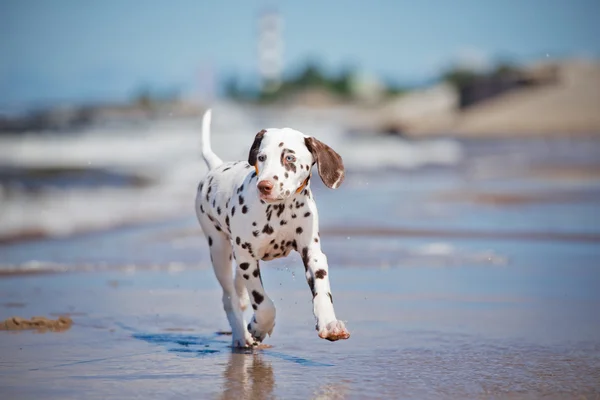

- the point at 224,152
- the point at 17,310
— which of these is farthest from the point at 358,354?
the point at 224,152

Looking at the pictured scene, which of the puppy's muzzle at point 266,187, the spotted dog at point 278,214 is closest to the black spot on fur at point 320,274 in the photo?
the spotted dog at point 278,214

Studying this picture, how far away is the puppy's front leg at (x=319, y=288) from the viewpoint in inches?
244

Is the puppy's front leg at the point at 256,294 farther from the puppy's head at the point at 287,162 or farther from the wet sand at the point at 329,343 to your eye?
the puppy's head at the point at 287,162

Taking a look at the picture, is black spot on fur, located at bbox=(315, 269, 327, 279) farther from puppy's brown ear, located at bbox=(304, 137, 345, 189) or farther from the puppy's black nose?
the puppy's black nose

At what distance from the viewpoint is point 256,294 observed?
679 centimetres

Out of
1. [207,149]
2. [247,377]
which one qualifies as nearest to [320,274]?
[247,377]

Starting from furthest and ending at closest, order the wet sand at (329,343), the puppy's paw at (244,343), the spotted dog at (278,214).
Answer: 1. the puppy's paw at (244,343)
2. the spotted dog at (278,214)
3. the wet sand at (329,343)

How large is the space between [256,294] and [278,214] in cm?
61

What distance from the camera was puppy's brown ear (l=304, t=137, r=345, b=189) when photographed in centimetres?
646

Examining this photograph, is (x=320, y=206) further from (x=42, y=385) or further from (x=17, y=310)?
(x=42, y=385)

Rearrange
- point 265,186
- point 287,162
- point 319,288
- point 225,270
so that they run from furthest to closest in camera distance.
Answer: point 225,270 < point 319,288 < point 287,162 < point 265,186

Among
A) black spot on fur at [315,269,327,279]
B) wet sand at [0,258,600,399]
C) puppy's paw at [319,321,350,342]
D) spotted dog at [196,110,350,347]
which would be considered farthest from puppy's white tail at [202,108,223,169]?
puppy's paw at [319,321,350,342]

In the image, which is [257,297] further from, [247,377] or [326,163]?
[326,163]

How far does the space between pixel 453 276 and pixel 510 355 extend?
3.68 m
